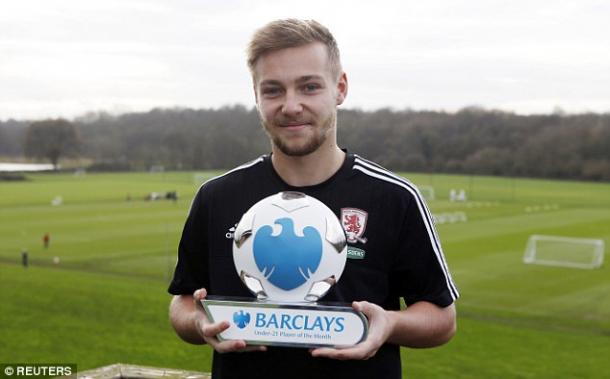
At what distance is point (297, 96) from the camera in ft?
10.1

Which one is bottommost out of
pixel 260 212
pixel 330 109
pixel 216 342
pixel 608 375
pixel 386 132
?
pixel 608 375

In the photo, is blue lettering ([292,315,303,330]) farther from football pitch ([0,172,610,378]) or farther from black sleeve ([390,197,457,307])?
football pitch ([0,172,610,378])

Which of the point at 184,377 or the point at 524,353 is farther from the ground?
the point at 184,377

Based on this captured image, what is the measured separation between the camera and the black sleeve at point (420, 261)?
324 centimetres

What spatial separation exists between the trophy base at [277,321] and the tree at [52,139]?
433 feet

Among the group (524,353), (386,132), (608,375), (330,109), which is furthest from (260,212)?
(386,132)

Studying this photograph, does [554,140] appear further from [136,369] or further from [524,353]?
[136,369]

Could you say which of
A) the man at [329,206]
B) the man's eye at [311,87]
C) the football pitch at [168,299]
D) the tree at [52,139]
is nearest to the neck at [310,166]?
the man at [329,206]

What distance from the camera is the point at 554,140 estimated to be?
122 metres

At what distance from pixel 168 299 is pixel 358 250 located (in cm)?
1975

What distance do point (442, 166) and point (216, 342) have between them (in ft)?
392

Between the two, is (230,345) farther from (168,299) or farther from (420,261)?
(168,299)

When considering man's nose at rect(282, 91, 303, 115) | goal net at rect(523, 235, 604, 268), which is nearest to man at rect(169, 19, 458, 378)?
man's nose at rect(282, 91, 303, 115)

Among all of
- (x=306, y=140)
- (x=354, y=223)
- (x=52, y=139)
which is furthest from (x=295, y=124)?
(x=52, y=139)
